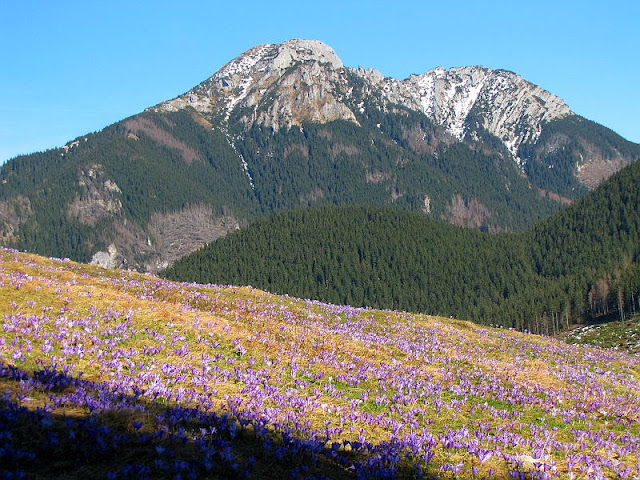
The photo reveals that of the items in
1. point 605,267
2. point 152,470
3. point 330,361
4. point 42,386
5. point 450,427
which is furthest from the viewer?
point 605,267

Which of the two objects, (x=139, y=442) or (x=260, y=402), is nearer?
(x=139, y=442)

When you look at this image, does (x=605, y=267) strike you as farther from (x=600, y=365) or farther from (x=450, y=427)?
(x=450, y=427)

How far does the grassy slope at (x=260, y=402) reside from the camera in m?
6.87

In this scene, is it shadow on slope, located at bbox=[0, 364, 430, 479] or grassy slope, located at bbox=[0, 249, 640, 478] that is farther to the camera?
grassy slope, located at bbox=[0, 249, 640, 478]

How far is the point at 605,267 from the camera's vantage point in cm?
17162

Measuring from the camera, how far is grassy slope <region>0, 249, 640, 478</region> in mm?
6871

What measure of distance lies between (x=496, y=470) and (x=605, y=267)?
192101 millimetres

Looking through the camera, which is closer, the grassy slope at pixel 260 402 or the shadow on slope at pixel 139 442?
the shadow on slope at pixel 139 442

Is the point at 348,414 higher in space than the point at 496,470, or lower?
higher

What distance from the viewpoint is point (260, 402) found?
9688 millimetres

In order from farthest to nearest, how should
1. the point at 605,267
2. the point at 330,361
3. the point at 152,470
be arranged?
1. the point at 605,267
2. the point at 330,361
3. the point at 152,470

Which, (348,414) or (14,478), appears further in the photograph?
(348,414)

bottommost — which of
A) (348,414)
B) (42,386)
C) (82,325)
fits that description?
(348,414)

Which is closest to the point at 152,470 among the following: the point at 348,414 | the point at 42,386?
the point at 42,386
